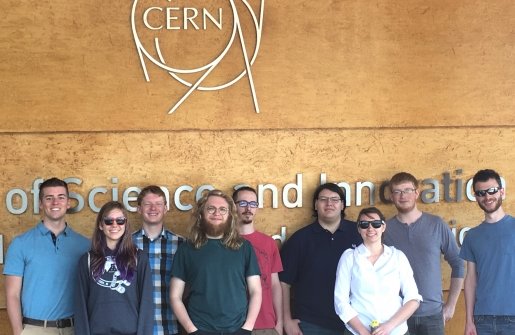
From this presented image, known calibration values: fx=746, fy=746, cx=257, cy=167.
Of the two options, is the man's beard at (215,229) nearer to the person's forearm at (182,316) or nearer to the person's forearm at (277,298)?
the person's forearm at (182,316)

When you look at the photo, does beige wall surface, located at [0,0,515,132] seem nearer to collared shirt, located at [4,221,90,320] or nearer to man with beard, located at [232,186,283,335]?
man with beard, located at [232,186,283,335]

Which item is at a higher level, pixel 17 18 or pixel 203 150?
pixel 17 18

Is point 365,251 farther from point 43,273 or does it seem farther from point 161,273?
point 43,273

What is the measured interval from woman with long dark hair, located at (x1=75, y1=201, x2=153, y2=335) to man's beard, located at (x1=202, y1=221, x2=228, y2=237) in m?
0.43

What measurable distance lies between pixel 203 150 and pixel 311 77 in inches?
38.8

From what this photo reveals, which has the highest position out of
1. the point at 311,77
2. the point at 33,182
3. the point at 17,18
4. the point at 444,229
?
the point at 17,18

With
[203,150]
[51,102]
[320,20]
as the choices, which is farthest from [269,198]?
[51,102]

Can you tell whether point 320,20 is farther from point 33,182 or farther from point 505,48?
point 33,182

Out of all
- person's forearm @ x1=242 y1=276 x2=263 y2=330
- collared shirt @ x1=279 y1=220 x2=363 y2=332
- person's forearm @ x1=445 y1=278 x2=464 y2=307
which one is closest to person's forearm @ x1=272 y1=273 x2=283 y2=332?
collared shirt @ x1=279 y1=220 x2=363 y2=332

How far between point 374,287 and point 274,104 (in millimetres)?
1725

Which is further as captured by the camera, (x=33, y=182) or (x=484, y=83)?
(x=484, y=83)

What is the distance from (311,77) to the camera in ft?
18.5

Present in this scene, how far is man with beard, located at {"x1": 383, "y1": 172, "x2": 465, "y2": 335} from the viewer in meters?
5.14

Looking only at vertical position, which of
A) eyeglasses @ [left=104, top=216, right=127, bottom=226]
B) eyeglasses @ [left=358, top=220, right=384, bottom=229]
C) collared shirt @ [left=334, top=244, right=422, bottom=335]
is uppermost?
eyeglasses @ [left=104, top=216, right=127, bottom=226]
